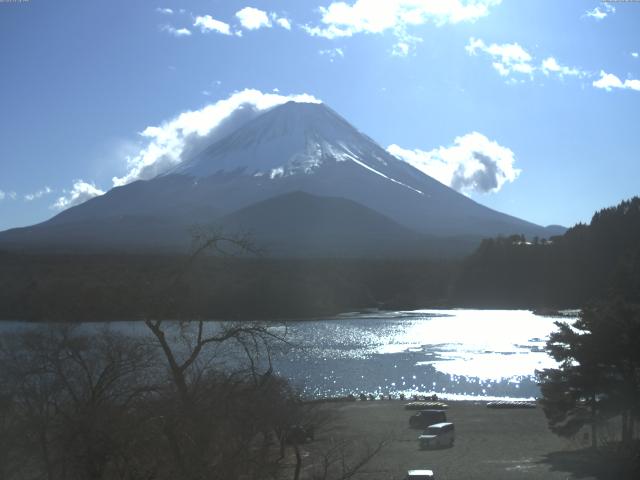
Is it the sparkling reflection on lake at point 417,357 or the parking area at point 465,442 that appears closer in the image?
the parking area at point 465,442

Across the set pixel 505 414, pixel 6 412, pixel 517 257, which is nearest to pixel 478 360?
pixel 505 414

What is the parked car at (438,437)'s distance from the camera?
44.9 ft

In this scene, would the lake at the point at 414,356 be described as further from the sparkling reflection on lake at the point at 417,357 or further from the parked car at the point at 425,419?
the parked car at the point at 425,419

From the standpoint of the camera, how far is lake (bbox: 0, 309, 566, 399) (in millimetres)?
23547

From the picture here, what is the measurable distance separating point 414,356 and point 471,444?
1779 cm

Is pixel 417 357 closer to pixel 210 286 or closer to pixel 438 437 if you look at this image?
pixel 438 437

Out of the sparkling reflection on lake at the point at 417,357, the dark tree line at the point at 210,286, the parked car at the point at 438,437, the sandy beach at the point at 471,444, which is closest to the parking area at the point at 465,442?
the sandy beach at the point at 471,444

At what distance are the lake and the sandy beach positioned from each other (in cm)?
177

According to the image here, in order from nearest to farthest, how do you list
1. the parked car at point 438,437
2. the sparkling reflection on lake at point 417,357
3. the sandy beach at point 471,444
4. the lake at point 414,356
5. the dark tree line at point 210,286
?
the dark tree line at point 210,286 → the sandy beach at point 471,444 → the parked car at point 438,437 → the lake at point 414,356 → the sparkling reflection on lake at point 417,357

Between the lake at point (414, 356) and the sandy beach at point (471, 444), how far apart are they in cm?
177

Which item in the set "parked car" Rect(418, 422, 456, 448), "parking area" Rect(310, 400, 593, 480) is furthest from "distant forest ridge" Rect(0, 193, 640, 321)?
"parked car" Rect(418, 422, 456, 448)

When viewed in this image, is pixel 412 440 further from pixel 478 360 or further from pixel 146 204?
pixel 146 204

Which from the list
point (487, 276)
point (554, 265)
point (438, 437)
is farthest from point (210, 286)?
point (487, 276)

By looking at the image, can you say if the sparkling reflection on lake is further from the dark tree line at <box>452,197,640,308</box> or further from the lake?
the dark tree line at <box>452,197,640,308</box>
